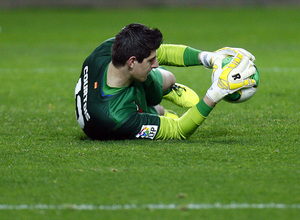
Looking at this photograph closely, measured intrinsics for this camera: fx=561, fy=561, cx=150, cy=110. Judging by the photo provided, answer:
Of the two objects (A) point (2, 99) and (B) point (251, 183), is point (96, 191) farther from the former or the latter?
(A) point (2, 99)

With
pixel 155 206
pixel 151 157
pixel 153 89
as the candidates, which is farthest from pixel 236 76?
pixel 155 206

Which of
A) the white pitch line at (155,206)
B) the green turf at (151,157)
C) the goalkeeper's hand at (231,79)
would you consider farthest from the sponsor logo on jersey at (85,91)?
the white pitch line at (155,206)

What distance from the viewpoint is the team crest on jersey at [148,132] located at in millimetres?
4794

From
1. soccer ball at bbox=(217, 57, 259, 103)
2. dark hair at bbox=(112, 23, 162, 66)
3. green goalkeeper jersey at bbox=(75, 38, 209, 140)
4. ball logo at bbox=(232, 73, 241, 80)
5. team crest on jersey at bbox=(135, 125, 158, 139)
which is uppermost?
dark hair at bbox=(112, 23, 162, 66)

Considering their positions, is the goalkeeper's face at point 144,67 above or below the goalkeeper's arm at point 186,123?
above

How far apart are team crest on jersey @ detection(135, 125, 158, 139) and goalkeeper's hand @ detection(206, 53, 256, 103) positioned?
1.78 feet

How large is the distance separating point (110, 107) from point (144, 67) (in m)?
0.44

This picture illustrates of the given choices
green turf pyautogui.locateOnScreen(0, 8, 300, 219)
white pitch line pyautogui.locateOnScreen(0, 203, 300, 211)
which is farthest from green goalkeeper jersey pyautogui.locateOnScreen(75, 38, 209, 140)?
white pitch line pyautogui.locateOnScreen(0, 203, 300, 211)

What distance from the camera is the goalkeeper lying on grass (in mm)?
4645

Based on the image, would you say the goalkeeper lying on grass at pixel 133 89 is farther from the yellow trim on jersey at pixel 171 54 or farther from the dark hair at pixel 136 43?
the yellow trim on jersey at pixel 171 54

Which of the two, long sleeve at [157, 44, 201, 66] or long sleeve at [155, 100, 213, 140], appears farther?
long sleeve at [157, 44, 201, 66]

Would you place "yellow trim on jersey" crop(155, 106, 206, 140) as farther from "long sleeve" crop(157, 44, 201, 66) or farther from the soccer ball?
"long sleeve" crop(157, 44, 201, 66)

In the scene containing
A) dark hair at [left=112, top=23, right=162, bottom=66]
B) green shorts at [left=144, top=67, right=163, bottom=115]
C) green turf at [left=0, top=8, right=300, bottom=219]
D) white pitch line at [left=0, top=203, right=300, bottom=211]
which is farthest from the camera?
green shorts at [left=144, top=67, right=163, bottom=115]

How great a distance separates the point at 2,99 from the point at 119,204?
4606 millimetres
